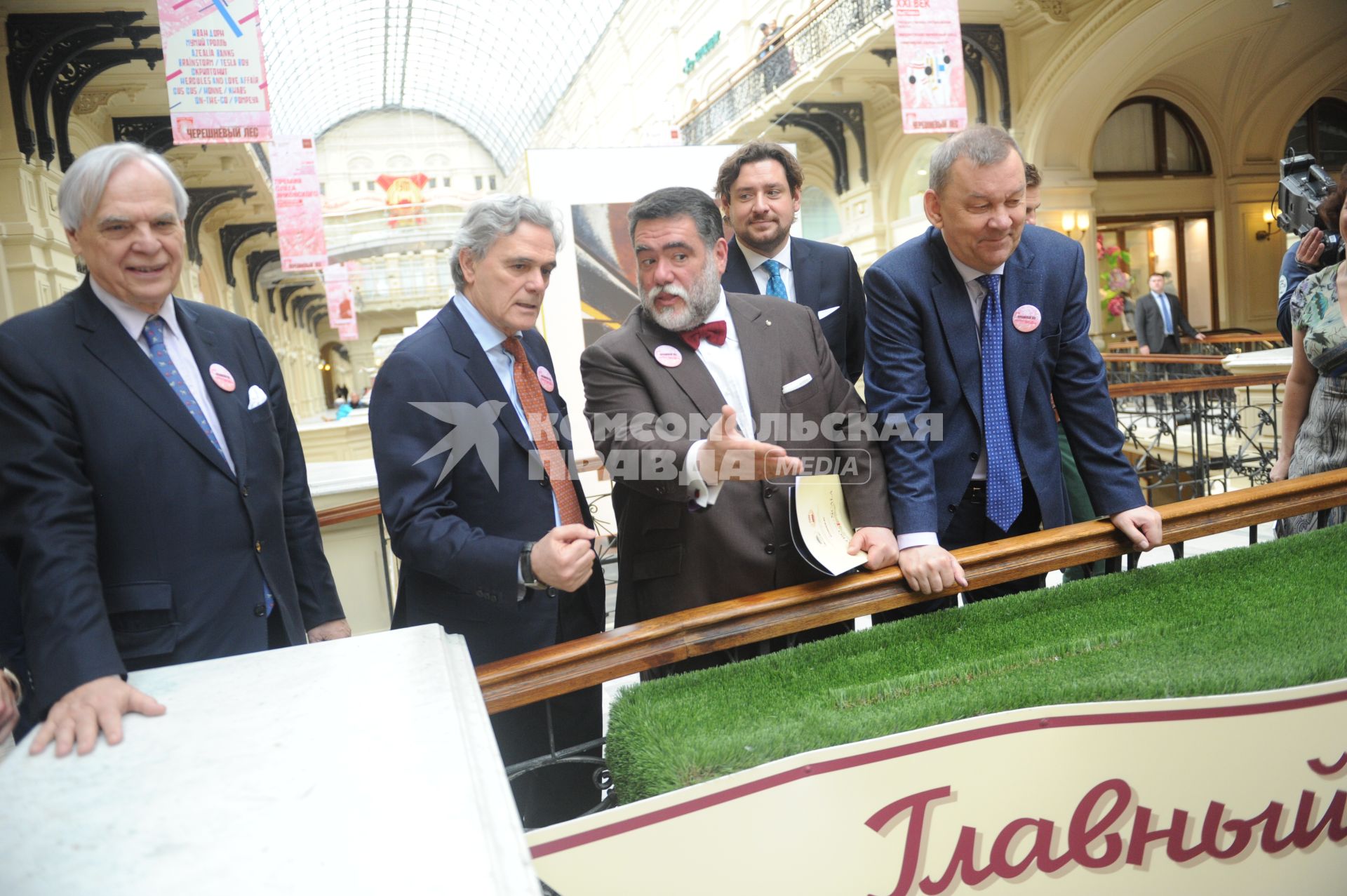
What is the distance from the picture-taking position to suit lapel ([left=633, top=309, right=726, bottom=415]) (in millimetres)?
2045

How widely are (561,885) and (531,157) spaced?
15.6 ft

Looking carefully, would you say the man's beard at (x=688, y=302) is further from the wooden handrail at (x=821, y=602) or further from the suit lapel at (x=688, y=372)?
the wooden handrail at (x=821, y=602)

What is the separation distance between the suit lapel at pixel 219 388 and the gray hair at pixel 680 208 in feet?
2.87

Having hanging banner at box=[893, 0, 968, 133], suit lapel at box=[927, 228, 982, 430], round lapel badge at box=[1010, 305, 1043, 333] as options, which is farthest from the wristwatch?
hanging banner at box=[893, 0, 968, 133]

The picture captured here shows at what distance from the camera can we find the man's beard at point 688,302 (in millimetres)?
→ 2066

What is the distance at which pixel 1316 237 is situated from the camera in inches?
124

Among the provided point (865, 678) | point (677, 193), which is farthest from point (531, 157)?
point (865, 678)

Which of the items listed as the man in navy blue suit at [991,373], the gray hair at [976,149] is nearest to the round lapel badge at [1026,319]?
the man in navy blue suit at [991,373]

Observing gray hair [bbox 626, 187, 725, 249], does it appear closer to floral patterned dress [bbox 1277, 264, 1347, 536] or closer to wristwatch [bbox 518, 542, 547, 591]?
wristwatch [bbox 518, 542, 547, 591]

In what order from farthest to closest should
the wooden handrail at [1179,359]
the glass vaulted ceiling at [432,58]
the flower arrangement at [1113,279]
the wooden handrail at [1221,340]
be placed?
1. the glass vaulted ceiling at [432,58]
2. the flower arrangement at [1113,279]
3. the wooden handrail at [1221,340]
4. the wooden handrail at [1179,359]

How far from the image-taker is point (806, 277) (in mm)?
2830

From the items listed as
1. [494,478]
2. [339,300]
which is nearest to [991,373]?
[494,478]

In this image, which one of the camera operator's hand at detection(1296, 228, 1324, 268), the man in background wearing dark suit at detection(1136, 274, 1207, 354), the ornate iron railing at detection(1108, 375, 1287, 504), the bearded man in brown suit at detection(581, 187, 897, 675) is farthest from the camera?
the man in background wearing dark suit at detection(1136, 274, 1207, 354)

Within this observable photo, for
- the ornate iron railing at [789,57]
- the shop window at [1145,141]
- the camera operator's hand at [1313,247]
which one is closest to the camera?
the camera operator's hand at [1313,247]
